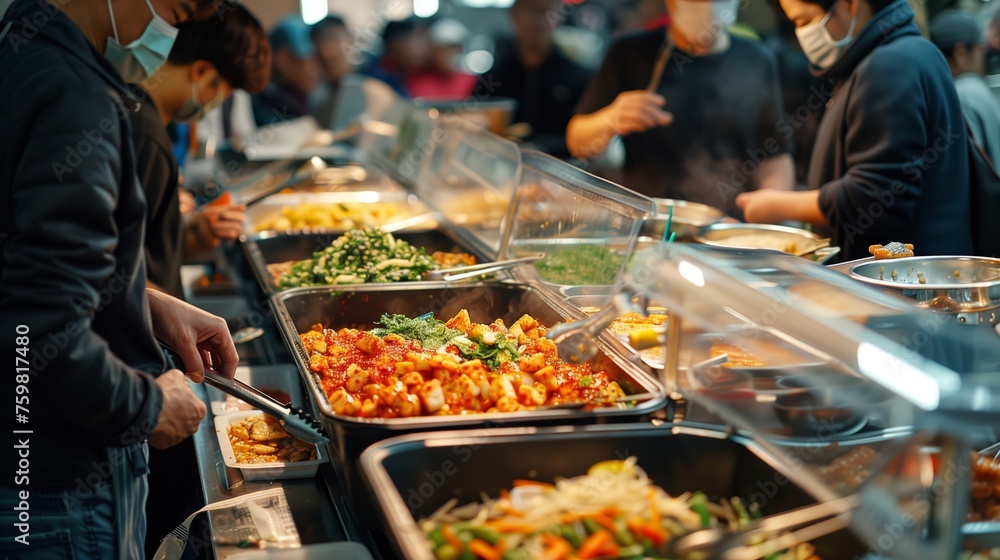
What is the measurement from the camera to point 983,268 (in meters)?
2.19

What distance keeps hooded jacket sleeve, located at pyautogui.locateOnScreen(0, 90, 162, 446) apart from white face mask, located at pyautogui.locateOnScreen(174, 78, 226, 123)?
164cm

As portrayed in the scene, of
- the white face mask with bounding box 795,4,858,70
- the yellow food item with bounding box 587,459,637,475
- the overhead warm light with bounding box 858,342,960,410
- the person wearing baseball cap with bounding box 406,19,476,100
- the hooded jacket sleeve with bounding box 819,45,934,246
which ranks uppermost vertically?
the person wearing baseball cap with bounding box 406,19,476,100

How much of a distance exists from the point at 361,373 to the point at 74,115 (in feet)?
2.99

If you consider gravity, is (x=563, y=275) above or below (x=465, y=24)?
below

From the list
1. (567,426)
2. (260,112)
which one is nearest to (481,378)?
(567,426)

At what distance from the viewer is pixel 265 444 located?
2.30 metres

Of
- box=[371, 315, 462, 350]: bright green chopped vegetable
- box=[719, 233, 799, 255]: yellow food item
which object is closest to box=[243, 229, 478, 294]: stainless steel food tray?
box=[371, 315, 462, 350]: bright green chopped vegetable

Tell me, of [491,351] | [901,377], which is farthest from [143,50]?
[901,377]

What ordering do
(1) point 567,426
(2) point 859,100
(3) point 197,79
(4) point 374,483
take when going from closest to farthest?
(4) point 374,483 < (1) point 567,426 < (2) point 859,100 < (3) point 197,79

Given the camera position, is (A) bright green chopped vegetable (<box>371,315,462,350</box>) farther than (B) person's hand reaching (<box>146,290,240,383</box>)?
Yes

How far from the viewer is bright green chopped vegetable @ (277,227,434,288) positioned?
3146 millimetres

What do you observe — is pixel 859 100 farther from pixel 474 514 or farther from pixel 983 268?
pixel 474 514

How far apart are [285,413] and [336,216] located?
2.47 metres

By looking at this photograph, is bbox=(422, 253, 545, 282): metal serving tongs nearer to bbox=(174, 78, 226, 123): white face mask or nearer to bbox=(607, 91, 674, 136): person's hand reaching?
bbox=(607, 91, 674, 136): person's hand reaching
